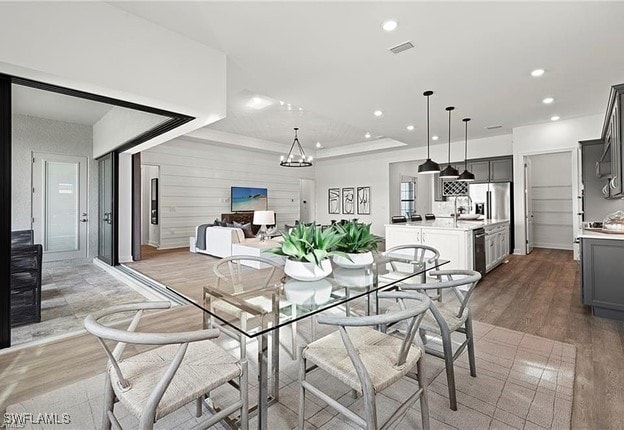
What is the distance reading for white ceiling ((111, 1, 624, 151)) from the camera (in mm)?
2543

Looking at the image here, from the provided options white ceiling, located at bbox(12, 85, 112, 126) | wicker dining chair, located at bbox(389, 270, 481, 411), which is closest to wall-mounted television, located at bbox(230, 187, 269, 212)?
white ceiling, located at bbox(12, 85, 112, 126)

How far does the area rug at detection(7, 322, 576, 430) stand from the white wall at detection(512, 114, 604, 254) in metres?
4.83

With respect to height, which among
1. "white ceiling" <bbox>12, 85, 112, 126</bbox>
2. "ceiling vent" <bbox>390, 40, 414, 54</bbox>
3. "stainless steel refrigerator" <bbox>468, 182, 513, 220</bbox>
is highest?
"white ceiling" <bbox>12, 85, 112, 126</bbox>

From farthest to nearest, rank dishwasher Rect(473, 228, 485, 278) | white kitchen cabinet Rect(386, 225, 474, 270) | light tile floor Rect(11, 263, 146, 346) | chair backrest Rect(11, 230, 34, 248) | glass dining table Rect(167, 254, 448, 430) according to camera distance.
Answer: dishwasher Rect(473, 228, 485, 278), white kitchen cabinet Rect(386, 225, 474, 270), chair backrest Rect(11, 230, 34, 248), light tile floor Rect(11, 263, 146, 346), glass dining table Rect(167, 254, 448, 430)

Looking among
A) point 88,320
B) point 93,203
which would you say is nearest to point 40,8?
point 88,320

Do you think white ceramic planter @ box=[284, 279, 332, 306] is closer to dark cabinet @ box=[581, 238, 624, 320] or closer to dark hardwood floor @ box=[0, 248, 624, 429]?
dark hardwood floor @ box=[0, 248, 624, 429]

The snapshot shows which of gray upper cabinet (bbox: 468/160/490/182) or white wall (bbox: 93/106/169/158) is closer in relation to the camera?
white wall (bbox: 93/106/169/158)

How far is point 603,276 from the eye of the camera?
3.10m

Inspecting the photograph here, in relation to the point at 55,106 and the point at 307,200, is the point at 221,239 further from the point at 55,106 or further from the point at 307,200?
the point at 307,200

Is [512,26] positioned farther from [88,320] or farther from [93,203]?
[93,203]

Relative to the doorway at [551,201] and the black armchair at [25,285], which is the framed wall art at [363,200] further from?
the black armchair at [25,285]

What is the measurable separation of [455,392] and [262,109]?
5555mm

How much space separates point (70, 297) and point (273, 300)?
3569 millimetres

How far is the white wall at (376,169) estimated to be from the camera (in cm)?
727
